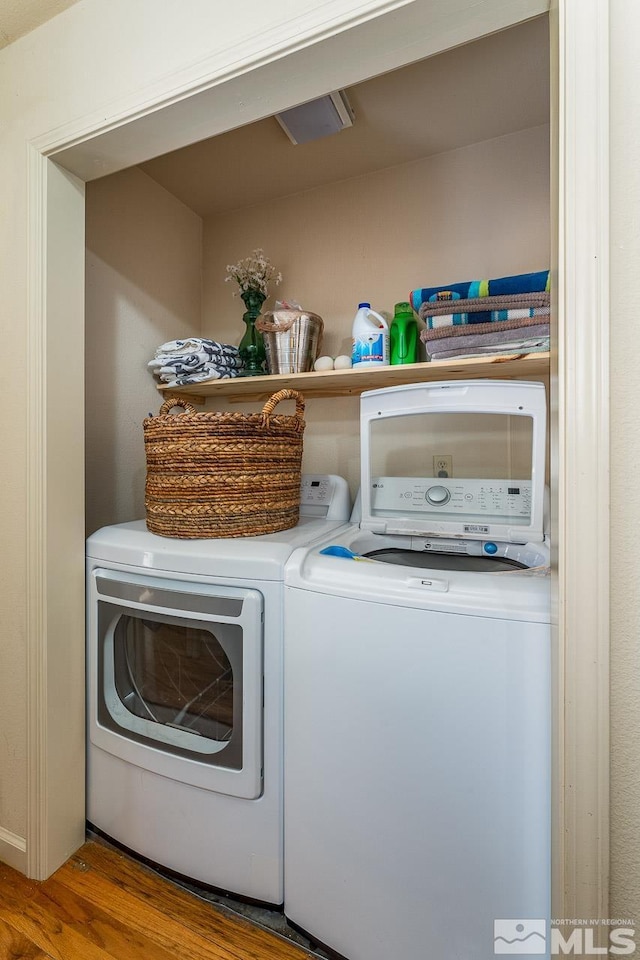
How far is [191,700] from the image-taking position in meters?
1.21

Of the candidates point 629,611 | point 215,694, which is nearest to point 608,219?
point 629,611

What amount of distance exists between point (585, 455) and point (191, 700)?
1145mm

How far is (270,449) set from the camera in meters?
1.28

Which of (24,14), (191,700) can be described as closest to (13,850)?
(191,700)

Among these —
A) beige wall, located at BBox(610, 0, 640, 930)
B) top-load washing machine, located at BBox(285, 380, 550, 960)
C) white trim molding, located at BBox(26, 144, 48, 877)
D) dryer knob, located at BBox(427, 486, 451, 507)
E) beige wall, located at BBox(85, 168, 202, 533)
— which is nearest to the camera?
beige wall, located at BBox(610, 0, 640, 930)

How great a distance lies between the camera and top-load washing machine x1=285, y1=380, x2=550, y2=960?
81 centimetres

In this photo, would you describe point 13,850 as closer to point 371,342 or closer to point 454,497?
point 454,497

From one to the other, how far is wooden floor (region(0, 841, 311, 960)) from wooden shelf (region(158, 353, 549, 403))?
1566mm

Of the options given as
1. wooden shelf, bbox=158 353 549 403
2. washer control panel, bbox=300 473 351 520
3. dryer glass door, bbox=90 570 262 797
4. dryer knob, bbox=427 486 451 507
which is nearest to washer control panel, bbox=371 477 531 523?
dryer knob, bbox=427 486 451 507

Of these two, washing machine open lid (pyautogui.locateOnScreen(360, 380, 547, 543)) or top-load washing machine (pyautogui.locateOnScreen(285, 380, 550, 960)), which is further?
washing machine open lid (pyautogui.locateOnScreen(360, 380, 547, 543))

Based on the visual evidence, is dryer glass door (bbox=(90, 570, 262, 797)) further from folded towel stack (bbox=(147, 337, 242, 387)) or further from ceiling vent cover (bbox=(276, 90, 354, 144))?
ceiling vent cover (bbox=(276, 90, 354, 144))

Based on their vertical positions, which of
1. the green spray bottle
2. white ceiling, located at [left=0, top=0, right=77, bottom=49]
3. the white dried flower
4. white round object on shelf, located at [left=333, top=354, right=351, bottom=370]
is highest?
white ceiling, located at [left=0, top=0, right=77, bottom=49]

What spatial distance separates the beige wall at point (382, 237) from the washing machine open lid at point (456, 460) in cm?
28

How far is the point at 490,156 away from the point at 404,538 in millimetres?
1435
